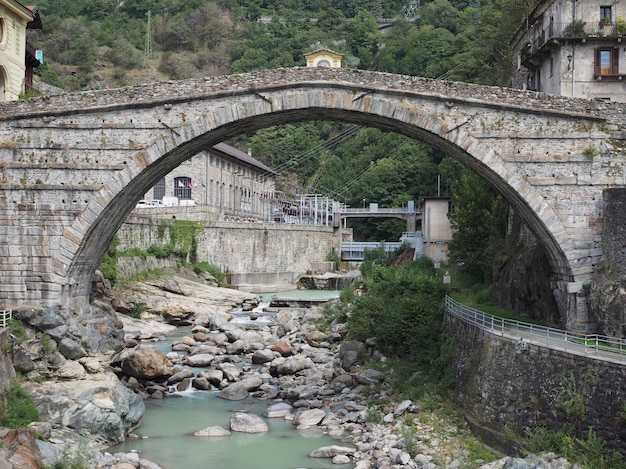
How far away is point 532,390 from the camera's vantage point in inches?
587

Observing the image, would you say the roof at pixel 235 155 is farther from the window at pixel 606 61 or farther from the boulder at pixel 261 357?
the window at pixel 606 61

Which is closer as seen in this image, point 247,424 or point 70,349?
point 247,424

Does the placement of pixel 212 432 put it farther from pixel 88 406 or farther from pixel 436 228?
pixel 436 228

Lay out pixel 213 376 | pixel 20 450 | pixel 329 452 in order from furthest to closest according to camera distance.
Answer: pixel 213 376
pixel 329 452
pixel 20 450

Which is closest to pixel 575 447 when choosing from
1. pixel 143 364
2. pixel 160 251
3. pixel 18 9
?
pixel 143 364

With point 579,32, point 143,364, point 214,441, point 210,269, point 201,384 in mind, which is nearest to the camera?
point 214,441

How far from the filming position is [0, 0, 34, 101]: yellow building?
90.3 ft

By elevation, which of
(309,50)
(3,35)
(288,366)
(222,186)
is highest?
(309,50)

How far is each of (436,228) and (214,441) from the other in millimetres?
27874

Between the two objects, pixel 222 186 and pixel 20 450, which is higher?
pixel 222 186

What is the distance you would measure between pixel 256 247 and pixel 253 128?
100 feet

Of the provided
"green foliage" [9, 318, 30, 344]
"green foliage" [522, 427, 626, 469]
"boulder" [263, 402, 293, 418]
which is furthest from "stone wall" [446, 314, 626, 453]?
"green foliage" [9, 318, 30, 344]

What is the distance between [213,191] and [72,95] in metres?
35.8

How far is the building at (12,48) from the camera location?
90.3 ft
